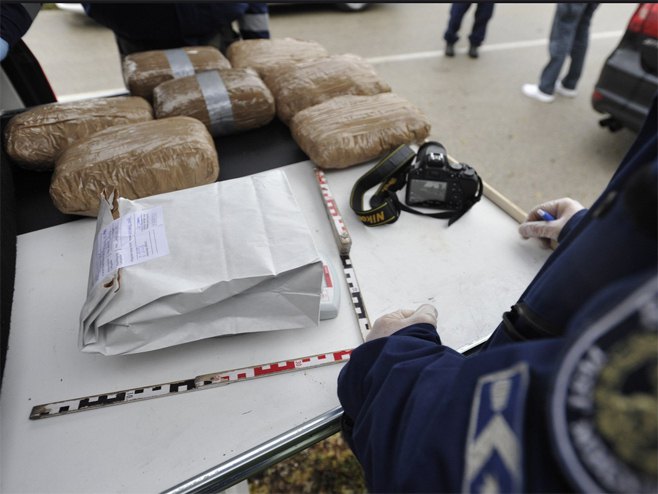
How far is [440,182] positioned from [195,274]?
0.63 metres

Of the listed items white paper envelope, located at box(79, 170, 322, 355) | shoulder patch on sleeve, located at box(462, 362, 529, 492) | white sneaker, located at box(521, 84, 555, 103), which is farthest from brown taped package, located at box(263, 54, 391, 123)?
white sneaker, located at box(521, 84, 555, 103)

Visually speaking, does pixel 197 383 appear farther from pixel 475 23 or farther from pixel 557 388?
Result: pixel 475 23

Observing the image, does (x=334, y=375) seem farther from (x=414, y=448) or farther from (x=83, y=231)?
(x=83, y=231)

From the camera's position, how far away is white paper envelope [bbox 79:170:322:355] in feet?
2.19

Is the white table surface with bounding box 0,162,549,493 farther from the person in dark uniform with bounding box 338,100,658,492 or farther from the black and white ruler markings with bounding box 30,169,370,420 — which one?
the person in dark uniform with bounding box 338,100,658,492

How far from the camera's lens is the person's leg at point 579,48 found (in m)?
2.58

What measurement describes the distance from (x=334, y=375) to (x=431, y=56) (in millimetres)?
3337

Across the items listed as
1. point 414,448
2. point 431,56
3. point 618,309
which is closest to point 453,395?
point 414,448

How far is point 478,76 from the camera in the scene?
10.4 ft

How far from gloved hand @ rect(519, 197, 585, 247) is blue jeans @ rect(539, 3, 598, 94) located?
7.00ft

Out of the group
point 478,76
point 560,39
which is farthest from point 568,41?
point 478,76

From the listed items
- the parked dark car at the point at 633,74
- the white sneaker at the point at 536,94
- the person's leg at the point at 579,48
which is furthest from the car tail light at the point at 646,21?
the white sneaker at the point at 536,94

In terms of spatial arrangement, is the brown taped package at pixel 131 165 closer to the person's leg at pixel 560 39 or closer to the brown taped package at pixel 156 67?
the brown taped package at pixel 156 67

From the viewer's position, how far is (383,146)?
1.15m
